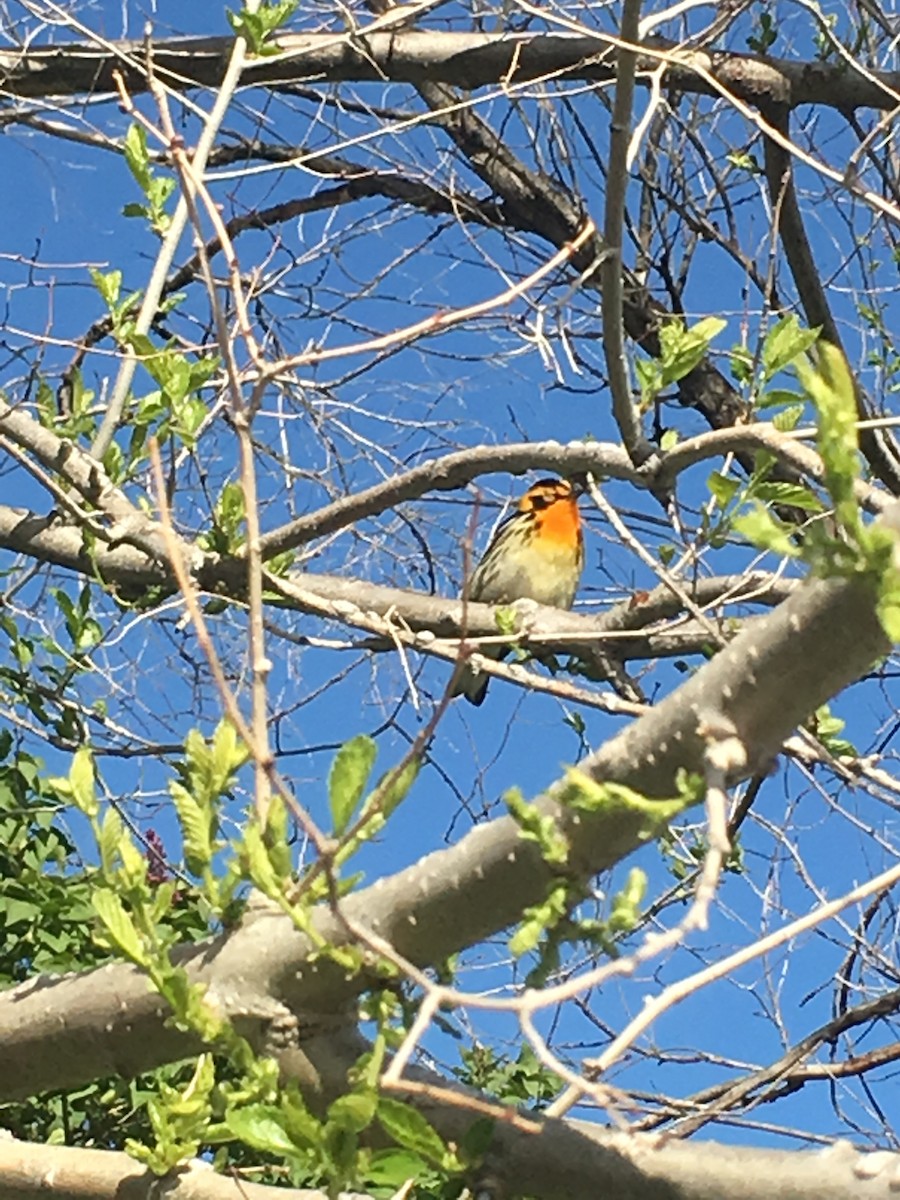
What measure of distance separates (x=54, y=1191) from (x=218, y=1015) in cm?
30

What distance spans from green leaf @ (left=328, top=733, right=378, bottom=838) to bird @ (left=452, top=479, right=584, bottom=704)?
3.63 metres

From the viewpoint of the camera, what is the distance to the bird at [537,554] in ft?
16.0

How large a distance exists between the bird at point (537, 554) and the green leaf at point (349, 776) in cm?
363

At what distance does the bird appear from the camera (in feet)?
16.0

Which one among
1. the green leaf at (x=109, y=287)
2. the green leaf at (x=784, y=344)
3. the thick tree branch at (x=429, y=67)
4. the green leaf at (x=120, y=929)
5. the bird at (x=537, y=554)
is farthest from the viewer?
the bird at (x=537, y=554)

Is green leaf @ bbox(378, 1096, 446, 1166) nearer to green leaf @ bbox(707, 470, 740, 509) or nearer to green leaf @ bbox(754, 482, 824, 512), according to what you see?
green leaf @ bbox(754, 482, 824, 512)

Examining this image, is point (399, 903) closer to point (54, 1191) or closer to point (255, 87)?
point (54, 1191)

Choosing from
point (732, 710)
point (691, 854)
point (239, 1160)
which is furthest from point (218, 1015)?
point (691, 854)

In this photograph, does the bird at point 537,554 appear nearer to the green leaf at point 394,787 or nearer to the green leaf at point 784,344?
the green leaf at point 784,344

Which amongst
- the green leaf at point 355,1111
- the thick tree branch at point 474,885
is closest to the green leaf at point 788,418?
the thick tree branch at point 474,885

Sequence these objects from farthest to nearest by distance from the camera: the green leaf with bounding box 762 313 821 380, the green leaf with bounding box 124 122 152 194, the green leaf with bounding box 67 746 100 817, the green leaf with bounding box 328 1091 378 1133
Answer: the green leaf with bounding box 124 122 152 194
the green leaf with bounding box 762 313 821 380
the green leaf with bounding box 67 746 100 817
the green leaf with bounding box 328 1091 378 1133

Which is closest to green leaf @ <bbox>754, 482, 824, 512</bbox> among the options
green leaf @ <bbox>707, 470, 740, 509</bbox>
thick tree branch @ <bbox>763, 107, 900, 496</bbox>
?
green leaf @ <bbox>707, 470, 740, 509</bbox>

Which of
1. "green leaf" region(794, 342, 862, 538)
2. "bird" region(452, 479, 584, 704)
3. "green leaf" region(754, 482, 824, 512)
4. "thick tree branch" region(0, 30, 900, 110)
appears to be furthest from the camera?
"bird" region(452, 479, 584, 704)

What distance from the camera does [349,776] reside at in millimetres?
1039
